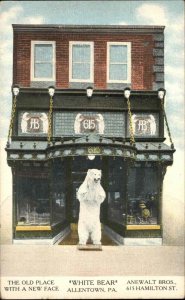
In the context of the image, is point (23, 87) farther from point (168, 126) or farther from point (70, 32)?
point (168, 126)

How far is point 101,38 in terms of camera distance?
1217 centimetres

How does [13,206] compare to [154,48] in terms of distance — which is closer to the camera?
[13,206]

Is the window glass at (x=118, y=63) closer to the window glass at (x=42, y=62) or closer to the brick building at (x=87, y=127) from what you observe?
the brick building at (x=87, y=127)

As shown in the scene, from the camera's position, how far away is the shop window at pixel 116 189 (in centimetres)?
1193

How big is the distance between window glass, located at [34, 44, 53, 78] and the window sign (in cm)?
50

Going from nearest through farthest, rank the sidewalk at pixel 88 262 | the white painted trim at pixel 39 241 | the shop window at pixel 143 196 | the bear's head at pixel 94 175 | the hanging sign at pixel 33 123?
the sidewalk at pixel 88 262, the bear's head at pixel 94 175, the white painted trim at pixel 39 241, the shop window at pixel 143 196, the hanging sign at pixel 33 123

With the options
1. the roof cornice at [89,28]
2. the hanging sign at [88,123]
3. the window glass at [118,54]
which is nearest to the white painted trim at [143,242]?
the hanging sign at [88,123]

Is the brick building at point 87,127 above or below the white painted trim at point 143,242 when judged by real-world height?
above

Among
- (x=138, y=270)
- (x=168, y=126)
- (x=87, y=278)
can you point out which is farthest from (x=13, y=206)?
(x=168, y=126)

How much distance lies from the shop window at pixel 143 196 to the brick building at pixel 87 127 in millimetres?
23

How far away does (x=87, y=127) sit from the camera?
482 inches

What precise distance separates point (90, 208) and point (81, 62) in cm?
350

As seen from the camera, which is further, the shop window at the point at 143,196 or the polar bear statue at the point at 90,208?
the shop window at the point at 143,196

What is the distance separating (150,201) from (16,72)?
169 inches
